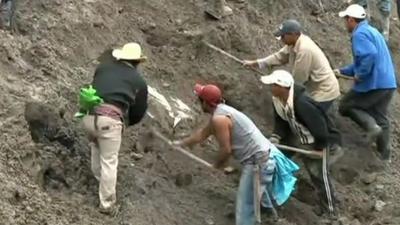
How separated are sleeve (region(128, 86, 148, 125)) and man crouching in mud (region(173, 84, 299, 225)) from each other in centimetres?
49

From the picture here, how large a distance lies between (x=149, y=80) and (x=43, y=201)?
290 cm

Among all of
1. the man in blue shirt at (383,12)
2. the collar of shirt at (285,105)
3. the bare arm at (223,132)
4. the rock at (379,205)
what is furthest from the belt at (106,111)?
the man in blue shirt at (383,12)

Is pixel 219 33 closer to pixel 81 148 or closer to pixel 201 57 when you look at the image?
pixel 201 57

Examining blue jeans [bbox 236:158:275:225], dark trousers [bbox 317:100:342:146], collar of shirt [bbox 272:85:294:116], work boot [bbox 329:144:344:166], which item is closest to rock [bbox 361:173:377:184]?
work boot [bbox 329:144:344:166]

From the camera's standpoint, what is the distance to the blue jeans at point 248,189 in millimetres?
8328

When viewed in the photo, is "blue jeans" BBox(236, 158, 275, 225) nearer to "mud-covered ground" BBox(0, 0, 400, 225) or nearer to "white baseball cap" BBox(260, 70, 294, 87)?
"mud-covered ground" BBox(0, 0, 400, 225)

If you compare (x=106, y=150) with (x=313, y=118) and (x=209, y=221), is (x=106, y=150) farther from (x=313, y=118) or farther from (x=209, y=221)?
(x=313, y=118)

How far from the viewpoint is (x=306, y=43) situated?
31.2ft

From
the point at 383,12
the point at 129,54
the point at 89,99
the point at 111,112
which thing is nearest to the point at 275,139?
the point at 129,54

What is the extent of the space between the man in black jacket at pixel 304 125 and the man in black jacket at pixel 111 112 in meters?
1.42

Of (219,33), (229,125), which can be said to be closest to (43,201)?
(229,125)

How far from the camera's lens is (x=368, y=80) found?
1019 centimetres

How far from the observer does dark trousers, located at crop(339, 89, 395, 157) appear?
405 inches

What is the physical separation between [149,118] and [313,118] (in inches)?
70.3
